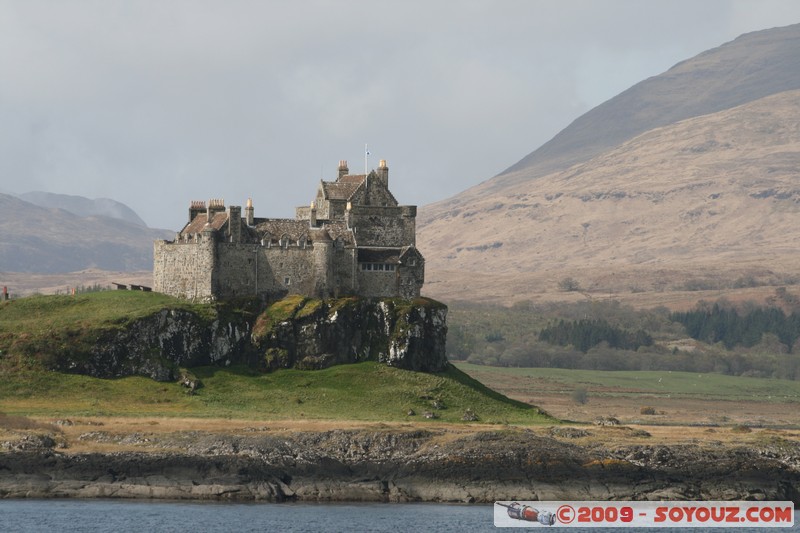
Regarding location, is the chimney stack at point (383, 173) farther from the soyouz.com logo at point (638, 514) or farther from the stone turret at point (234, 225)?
the soyouz.com logo at point (638, 514)

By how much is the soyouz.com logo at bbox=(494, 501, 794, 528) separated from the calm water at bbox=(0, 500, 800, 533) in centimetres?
109

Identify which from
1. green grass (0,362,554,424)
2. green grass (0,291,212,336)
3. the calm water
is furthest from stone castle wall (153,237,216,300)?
the calm water

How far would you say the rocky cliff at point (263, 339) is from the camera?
373 feet

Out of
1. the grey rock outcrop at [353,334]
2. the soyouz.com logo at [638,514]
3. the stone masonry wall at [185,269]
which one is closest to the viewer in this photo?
the soyouz.com logo at [638,514]

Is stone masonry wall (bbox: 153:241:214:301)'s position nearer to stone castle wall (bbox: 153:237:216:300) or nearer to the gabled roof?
stone castle wall (bbox: 153:237:216:300)

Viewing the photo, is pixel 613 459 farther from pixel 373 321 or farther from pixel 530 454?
pixel 373 321

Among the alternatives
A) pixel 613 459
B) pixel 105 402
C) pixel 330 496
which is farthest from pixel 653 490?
pixel 105 402

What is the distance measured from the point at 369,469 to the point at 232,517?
13.7 metres

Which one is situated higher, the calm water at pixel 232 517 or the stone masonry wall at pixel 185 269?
the stone masonry wall at pixel 185 269

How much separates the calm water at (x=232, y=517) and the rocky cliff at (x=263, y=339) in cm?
2547

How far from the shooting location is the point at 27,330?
379 ft

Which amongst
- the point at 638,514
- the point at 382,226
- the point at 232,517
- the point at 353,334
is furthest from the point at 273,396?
the point at 638,514

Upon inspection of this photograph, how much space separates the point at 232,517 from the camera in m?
84.6

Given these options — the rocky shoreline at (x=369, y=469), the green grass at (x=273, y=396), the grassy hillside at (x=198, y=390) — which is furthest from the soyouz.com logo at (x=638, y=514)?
the grassy hillside at (x=198, y=390)
